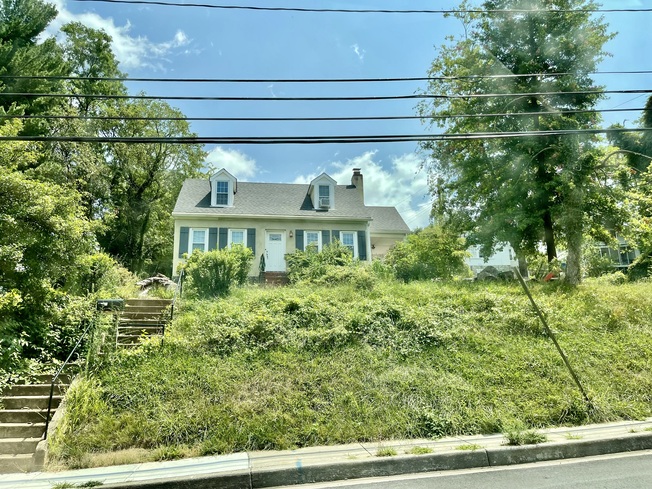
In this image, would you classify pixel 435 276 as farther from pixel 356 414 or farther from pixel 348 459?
pixel 348 459

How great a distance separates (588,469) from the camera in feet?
15.0

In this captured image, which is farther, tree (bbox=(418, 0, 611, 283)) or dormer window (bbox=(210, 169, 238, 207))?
dormer window (bbox=(210, 169, 238, 207))

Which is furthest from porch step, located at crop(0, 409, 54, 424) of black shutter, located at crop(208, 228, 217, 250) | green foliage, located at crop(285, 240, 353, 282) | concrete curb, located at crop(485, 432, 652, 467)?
black shutter, located at crop(208, 228, 217, 250)

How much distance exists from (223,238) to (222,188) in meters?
2.81

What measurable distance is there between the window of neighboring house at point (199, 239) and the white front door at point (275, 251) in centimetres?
296

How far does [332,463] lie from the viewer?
4.55 meters

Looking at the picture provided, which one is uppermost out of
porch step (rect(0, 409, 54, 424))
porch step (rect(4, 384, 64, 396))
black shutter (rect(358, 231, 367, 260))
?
black shutter (rect(358, 231, 367, 260))

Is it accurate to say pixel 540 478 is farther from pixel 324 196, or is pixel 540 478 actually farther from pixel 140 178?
pixel 140 178

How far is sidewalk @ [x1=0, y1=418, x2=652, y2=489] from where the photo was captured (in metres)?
4.36

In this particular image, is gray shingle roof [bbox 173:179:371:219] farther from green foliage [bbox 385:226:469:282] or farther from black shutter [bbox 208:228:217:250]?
green foliage [bbox 385:226:469:282]

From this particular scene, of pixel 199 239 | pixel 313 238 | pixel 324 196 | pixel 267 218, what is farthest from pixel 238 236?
pixel 324 196

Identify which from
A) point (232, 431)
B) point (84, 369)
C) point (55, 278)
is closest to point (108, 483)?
point (232, 431)

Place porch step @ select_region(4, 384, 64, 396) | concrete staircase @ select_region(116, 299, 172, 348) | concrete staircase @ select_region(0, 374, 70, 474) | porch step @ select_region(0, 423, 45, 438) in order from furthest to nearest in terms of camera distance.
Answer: concrete staircase @ select_region(116, 299, 172, 348) → porch step @ select_region(4, 384, 64, 396) → porch step @ select_region(0, 423, 45, 438) → concrete staircase @ select_region(0, 374, 70, 474)

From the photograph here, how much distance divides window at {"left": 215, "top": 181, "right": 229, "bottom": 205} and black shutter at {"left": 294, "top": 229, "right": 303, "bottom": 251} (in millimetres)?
3937
